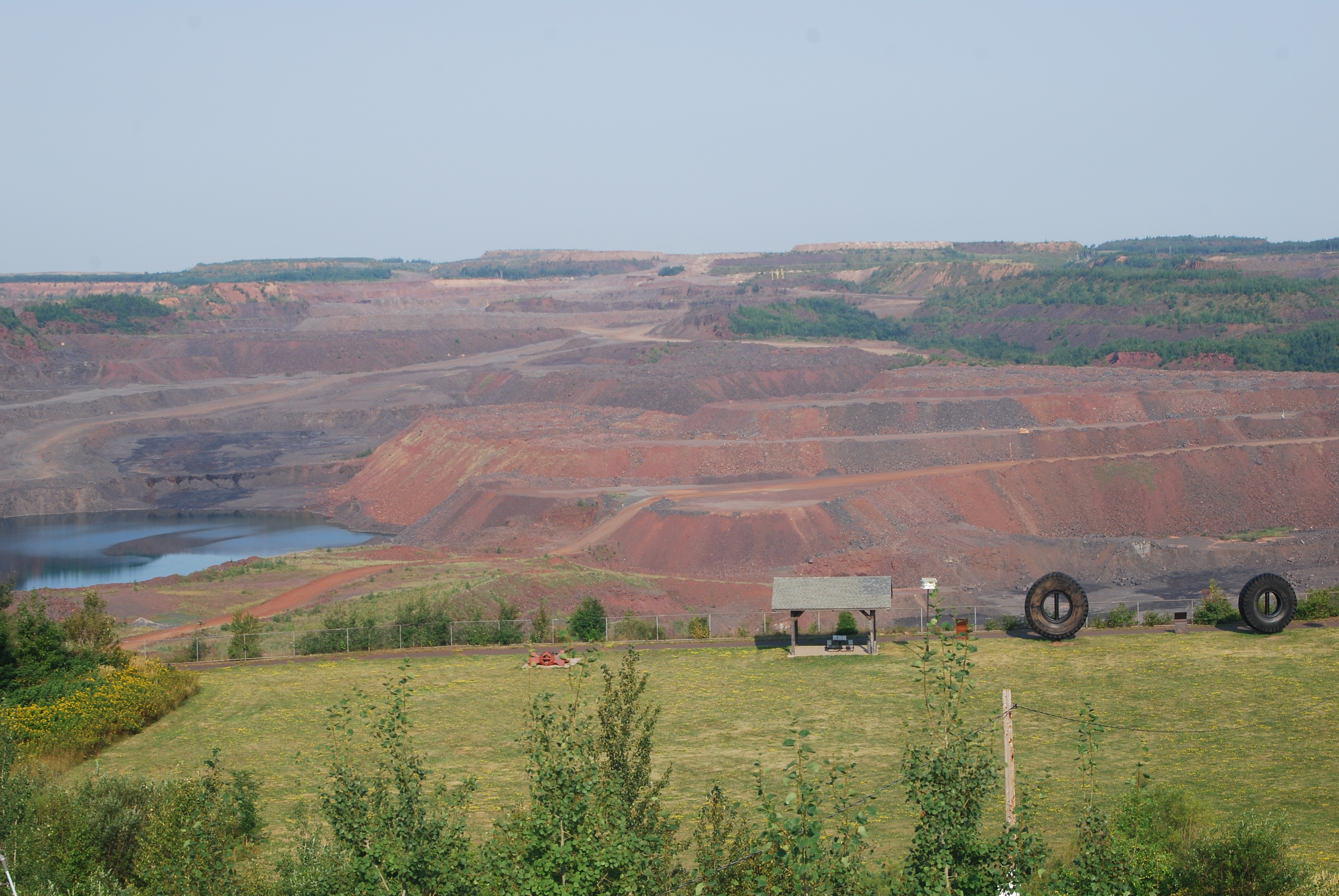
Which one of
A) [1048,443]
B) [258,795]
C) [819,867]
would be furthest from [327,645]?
[1048,443]

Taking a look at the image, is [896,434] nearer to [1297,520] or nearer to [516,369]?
[1297,520]

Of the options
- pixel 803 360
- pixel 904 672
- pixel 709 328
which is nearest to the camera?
pixel 904 672

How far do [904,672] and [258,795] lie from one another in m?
18.0

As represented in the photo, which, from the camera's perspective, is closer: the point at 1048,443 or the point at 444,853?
the point at 444,853

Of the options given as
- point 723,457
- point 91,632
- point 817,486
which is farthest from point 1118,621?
point 723,457

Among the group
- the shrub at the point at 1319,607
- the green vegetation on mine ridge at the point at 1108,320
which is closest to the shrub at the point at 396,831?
the shrub at the point at 1319,607

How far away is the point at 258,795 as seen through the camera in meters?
24.9

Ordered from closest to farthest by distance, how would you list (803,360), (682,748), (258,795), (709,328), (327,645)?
(258,795), (682,748), (327,645), (803,360), (709,328)

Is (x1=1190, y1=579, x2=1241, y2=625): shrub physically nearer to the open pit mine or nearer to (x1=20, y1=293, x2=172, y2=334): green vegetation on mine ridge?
the open pit mine

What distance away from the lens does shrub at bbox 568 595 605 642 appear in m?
41.2

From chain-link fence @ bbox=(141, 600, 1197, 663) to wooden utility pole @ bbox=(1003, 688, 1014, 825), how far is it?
2270 cm

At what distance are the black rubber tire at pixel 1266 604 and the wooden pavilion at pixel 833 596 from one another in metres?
11.1

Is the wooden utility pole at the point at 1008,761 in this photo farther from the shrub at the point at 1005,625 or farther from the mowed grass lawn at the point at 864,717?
the shrub at the point at 1005,625

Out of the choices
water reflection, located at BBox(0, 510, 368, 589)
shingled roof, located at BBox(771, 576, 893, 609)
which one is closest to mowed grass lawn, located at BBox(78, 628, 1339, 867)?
shingled roof, located at BBox(771, 576, 893, 609)
